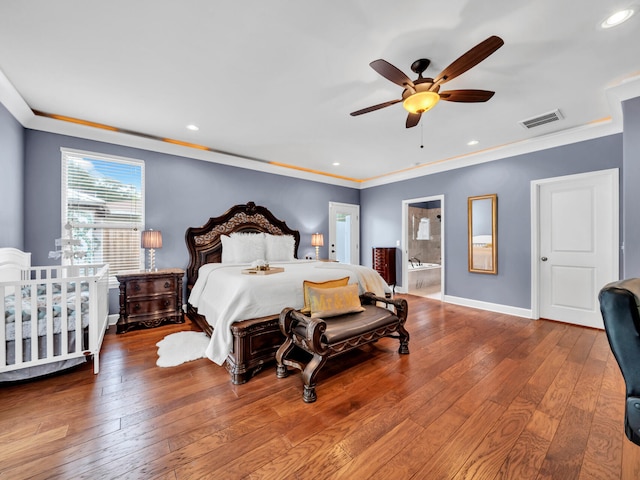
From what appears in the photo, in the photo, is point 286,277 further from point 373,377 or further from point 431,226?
point 431,226

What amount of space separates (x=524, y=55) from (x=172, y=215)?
4544mm

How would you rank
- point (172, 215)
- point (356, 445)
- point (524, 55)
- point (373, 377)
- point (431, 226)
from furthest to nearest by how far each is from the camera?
point (431, 226) → point (172, 215) → point (373, 377) → point (524, 55) → point (356, 445)

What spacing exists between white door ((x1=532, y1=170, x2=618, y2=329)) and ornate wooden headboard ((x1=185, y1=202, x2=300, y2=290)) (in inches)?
166

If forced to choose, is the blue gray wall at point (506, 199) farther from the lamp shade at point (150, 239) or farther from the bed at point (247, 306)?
the lamp shade at point (150, 239)

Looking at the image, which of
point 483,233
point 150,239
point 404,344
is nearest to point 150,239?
point 150,239

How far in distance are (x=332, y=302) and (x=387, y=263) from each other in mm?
3529

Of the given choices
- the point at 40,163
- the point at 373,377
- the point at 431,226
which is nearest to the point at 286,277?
the point at 373,377

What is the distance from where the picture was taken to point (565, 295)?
3.72m

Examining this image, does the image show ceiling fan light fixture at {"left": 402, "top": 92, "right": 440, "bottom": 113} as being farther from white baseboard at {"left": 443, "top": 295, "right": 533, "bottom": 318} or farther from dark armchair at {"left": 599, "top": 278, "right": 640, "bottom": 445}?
white baseboard at {"left": 443, "top": 295, "right": 533, "bottom": 318}

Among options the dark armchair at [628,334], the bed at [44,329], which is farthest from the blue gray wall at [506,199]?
the bed at [44,329]

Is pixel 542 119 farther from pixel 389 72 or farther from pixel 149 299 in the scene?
pixel 149 299

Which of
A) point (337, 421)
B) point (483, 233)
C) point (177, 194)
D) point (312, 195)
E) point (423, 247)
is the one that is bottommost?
point (337, 421)

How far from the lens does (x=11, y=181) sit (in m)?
2.75

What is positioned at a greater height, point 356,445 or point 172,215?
point 172,215
